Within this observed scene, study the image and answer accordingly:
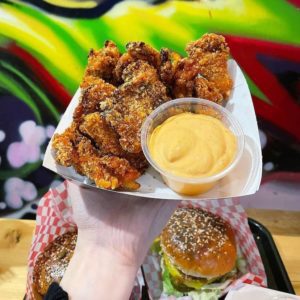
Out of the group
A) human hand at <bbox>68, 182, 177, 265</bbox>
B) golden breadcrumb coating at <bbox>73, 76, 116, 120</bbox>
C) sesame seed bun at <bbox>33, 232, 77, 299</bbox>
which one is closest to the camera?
golden breadcrumb coating at <bbox>73, 76, 116, 120</bbox>

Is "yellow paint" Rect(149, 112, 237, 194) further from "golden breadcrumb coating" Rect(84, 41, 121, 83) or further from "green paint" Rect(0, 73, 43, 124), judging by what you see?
"green paint" Rect(0, 73, 43, 124)

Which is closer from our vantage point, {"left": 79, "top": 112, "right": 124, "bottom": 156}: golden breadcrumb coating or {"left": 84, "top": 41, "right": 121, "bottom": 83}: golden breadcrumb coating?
{"left": 79, "top": 112, "right": 124, "bottom": 156}: golden breadcrumb coating

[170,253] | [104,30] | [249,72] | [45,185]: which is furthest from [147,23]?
[170,253]

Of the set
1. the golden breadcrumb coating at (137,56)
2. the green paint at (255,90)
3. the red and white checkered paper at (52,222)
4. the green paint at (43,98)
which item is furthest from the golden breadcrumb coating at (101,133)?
the green paint at (255,90)

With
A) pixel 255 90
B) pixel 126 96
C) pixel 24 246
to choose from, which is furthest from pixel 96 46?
pixel 126 96

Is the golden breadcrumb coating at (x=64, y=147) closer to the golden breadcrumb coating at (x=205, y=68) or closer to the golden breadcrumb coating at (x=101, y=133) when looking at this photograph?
the golden breadcrumb coating at (x=101, y=133)

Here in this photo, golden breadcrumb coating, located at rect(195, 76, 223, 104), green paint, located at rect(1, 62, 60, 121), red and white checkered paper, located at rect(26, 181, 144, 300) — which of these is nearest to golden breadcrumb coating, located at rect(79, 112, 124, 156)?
golden breadcrumb coating, located at rect(195, 76, 223, 104)
